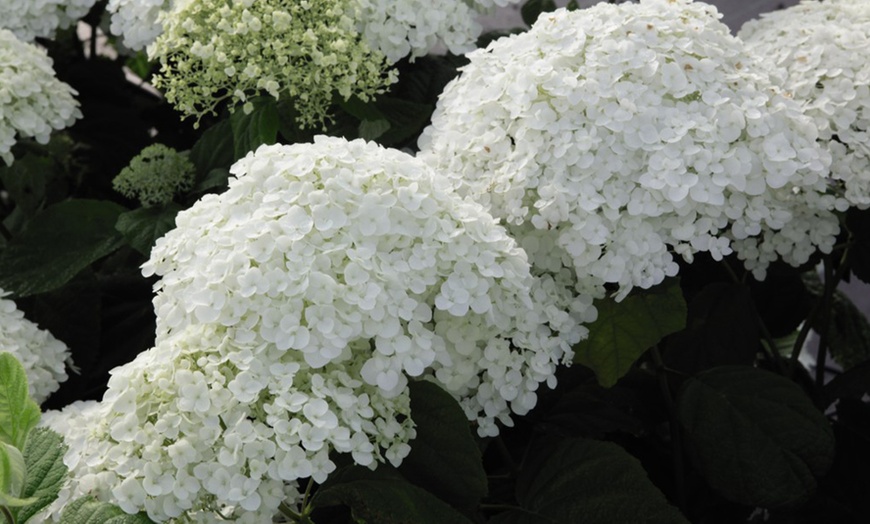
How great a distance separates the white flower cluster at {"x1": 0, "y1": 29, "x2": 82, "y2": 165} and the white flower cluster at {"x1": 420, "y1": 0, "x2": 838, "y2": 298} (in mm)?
509

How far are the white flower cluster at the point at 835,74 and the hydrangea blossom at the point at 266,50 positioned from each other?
419 mm

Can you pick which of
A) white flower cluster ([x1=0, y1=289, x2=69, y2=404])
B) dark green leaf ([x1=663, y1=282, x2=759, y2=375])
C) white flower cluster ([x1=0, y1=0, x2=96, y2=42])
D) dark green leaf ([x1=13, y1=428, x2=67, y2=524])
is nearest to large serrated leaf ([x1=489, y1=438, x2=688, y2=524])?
dark green leaf ([x1=663, y1=282, x2=759, y2=375])

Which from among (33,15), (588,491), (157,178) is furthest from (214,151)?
(588,491)

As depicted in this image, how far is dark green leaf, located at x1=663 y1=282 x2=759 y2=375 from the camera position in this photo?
47.0 inches

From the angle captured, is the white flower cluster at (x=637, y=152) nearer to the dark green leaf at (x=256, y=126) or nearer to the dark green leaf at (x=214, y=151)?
the dark green leaf at (x=256, y=126)

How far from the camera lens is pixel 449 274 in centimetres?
86

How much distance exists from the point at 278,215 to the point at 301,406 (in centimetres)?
16

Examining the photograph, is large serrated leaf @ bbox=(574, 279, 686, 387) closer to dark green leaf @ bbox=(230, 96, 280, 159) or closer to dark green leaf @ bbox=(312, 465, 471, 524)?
dark green leaf @ bbox=(312, 465, 471, 524)

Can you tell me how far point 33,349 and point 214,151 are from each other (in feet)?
1.00

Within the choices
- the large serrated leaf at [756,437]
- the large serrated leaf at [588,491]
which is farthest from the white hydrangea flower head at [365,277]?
the large serrated leaf at [756,437]

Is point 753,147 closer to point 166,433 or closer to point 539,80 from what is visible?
point 539,80

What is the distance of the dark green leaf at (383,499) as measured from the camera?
80cm

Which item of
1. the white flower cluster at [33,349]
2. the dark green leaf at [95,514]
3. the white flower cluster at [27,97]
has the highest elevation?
the white flower cluster at [27,97]

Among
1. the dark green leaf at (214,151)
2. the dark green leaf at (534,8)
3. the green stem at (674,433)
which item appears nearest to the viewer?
the green stem at (674,433)
